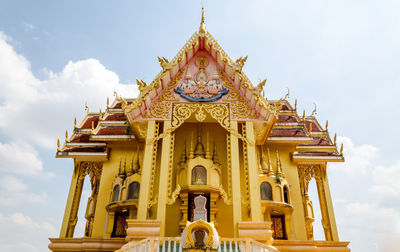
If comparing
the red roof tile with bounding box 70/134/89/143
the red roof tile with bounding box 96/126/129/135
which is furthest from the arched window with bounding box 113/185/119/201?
the red roof tile with bounding box 70/134/89/143

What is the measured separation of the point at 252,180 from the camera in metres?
9.61

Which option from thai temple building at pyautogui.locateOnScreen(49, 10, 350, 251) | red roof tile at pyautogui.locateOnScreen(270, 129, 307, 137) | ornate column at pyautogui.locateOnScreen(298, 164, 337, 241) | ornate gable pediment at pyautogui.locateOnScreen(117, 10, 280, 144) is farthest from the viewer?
red roof tile at pyautogui.locateOnScreen(270, 129, 307, 137)

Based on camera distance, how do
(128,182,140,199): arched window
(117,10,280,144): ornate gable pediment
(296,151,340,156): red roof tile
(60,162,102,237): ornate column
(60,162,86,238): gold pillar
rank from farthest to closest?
(296,151,340,156): red roof tile < (60,162,102,237): ornate column < (60,162,86,238): gold pillar < (128,182,140,199): arched window < (117,10,280,144): ornate gable pediment

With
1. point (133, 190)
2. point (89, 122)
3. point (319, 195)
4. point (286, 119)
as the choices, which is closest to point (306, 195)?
point (319, 195)

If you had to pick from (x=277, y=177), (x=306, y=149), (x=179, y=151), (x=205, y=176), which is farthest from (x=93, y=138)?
(x=306, y=149)

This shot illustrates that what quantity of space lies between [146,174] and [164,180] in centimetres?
55

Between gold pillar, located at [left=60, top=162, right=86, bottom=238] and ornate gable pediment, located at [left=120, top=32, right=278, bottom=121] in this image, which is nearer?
ornate gable pediment, located at [left=120, top=32, right=278, bottom=121]

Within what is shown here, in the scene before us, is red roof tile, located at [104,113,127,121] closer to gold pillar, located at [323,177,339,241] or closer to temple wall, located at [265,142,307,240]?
temple wall, located at [265,142,307,240]

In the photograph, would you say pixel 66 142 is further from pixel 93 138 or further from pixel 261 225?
pixel 261 225

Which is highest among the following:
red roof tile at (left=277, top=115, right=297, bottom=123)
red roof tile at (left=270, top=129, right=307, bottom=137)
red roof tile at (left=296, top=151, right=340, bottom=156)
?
red roof tile at (left=277, top=115, right=297, bottom=123)

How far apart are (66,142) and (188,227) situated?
8.13 metres

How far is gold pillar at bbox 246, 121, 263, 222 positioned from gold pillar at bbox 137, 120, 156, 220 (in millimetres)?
2853

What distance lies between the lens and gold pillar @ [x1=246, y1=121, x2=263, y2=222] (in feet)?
30.0

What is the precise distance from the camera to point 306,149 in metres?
13.4
